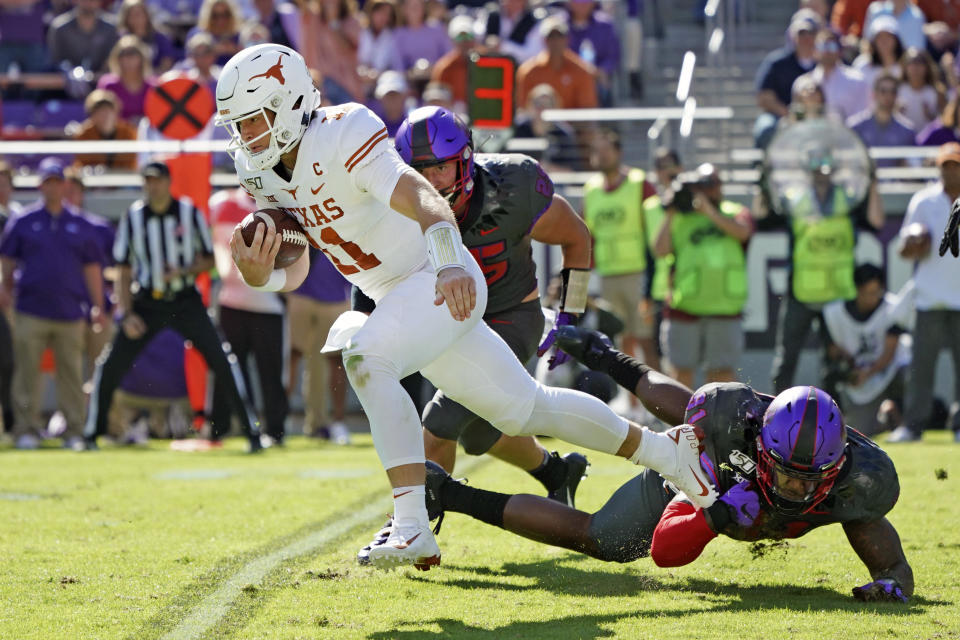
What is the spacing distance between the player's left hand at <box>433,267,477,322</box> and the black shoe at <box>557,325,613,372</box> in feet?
4.92

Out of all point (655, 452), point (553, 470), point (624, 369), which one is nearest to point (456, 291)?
point (655, 452)

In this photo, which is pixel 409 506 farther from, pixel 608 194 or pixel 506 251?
pixel 608 194

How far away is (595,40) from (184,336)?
219 inches

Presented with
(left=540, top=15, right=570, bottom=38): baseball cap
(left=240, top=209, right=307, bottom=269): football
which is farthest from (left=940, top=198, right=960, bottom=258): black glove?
(left=540, top=15, right=570, bottom=38): baseball cap

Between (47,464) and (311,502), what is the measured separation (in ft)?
9.42

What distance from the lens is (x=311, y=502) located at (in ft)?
22.7

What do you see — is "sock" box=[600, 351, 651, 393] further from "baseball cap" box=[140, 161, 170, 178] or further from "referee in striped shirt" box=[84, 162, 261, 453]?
"baseball cap" box=[140, 161, 170, 178]

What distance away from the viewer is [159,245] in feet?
32.0

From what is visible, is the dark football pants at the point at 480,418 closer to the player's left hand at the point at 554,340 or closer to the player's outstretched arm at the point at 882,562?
the player's left hand at the point at 554,340

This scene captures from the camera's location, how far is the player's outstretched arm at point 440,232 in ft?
13.3

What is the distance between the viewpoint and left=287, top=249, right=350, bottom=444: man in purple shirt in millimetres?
10461

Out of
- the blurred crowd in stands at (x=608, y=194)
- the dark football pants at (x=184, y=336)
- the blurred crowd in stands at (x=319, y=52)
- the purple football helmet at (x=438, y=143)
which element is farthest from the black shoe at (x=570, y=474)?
the blurred crowd in stands at (x=319, y=52)

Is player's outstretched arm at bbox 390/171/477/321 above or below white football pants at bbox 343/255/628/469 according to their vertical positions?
above

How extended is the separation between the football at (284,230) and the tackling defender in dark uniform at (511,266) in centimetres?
82
